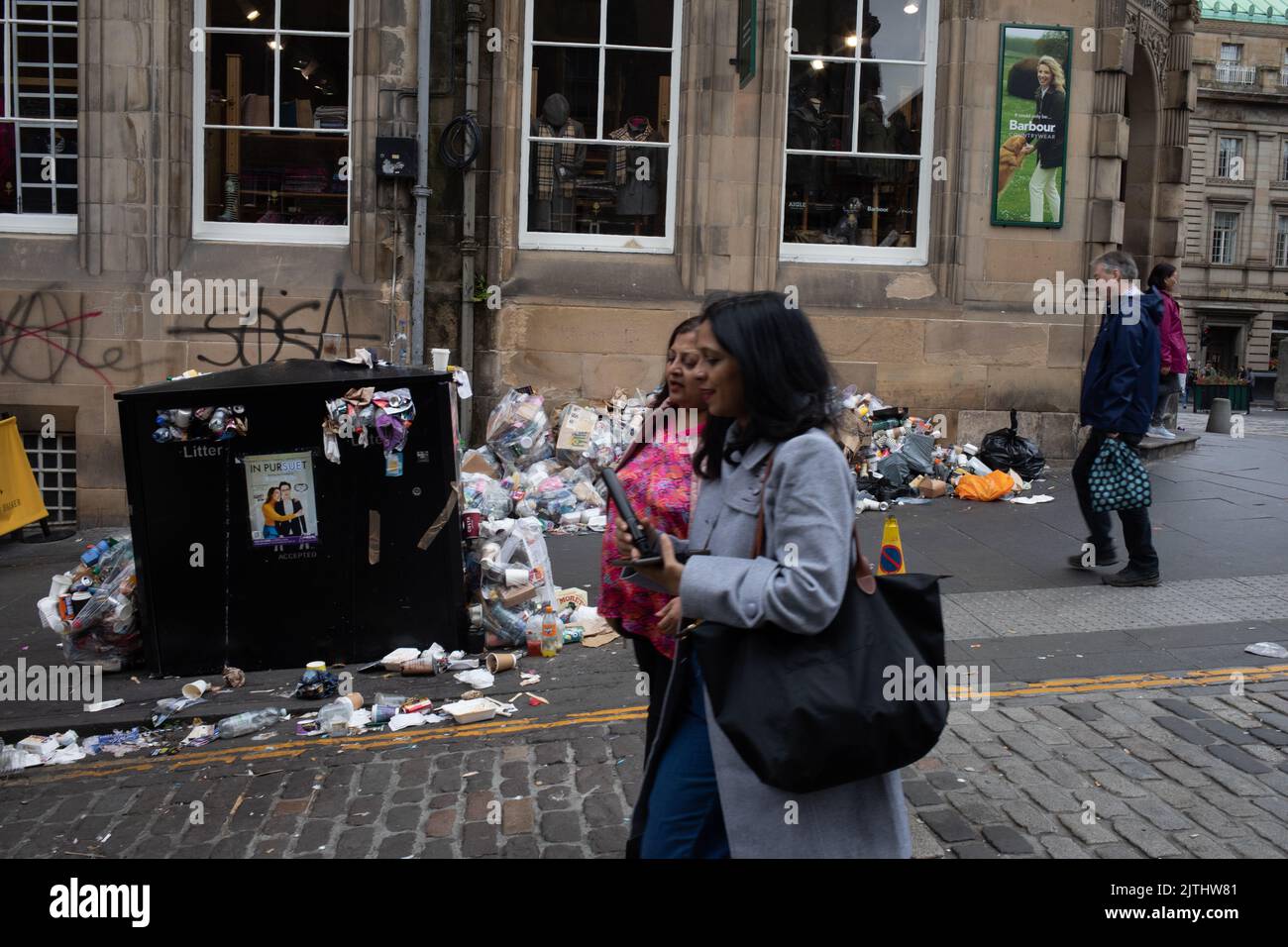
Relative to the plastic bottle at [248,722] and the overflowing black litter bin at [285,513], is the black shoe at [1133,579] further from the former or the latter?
the plastic bottle at [248,722]

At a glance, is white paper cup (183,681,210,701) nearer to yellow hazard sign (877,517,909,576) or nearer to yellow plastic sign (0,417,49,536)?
yellow hazard sign (877,517,909,576)

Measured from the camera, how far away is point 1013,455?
1045 centimetres

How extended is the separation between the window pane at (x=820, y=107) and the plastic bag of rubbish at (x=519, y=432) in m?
3.88

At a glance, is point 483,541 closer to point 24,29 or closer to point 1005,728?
point 1005,728

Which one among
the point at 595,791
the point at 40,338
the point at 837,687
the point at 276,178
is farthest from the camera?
the point at 276,178

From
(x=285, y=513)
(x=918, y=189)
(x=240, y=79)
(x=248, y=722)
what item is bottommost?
(x=248, y=722)

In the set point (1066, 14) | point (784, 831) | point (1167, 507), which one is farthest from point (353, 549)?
point (1066, 14)

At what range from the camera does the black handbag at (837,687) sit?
203cm

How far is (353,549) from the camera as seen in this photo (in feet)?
18.9

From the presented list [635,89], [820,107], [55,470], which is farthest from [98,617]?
[820,107]

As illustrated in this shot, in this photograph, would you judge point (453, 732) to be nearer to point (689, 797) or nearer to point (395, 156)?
point (689, 797)

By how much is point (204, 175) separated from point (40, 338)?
2.17m
